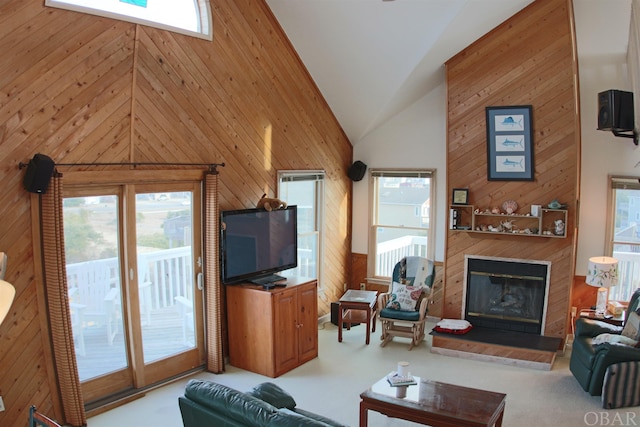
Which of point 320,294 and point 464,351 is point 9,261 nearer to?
point 320,294

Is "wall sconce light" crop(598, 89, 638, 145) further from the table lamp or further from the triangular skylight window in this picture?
the triangular skylight window

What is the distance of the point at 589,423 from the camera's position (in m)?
4.68

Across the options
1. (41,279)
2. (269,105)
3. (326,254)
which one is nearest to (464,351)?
(326,254)

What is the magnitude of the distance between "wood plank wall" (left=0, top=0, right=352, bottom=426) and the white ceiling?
0.28 metres

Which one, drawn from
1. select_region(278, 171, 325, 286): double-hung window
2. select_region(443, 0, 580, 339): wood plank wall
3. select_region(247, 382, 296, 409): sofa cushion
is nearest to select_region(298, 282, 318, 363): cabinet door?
select_region(278, 171, 325, 286): double-hung window

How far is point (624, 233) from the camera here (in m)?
6.43

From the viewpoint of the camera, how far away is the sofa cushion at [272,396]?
11.9 ft

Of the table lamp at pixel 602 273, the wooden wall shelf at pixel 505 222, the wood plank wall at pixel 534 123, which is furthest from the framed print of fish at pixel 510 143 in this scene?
the table lamp at pixel 602 273

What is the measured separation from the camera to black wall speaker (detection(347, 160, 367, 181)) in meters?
7.66

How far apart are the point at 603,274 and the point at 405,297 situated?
215cm

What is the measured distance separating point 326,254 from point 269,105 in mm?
2217

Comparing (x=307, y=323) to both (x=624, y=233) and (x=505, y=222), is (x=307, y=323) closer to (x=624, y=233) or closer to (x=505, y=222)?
(x=505, y=222)

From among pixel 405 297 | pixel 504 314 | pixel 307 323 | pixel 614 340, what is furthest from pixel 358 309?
pixel 614 340

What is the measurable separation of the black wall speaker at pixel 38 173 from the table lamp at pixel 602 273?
17.7ft
